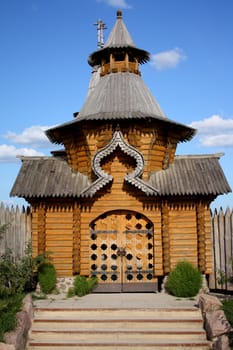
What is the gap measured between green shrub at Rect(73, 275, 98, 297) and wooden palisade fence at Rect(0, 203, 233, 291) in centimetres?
214

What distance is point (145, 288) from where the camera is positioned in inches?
552

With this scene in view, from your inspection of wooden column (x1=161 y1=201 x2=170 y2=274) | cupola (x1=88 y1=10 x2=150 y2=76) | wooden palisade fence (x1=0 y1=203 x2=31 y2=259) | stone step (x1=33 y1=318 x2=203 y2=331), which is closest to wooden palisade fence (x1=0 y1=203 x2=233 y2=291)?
wooden palisade fence (x1=0 y1=203 x2=31 y2=259)

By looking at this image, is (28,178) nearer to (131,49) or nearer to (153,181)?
(153,181)

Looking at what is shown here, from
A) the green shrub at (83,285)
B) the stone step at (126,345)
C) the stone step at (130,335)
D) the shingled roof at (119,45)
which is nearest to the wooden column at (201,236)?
the green shrub at (83,285)

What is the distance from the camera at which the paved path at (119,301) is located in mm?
11375

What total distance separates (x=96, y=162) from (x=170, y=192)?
8.37ft

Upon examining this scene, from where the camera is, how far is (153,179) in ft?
47.0

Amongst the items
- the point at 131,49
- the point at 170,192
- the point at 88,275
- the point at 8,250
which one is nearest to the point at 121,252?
the point at 88,275

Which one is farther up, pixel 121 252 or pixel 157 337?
pixel 121 252

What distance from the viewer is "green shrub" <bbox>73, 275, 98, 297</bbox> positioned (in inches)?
524

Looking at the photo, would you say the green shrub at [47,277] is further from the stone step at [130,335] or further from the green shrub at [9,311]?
the stone step at [130,335]

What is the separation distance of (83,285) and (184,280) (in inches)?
124

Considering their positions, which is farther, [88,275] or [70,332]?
[88,275]

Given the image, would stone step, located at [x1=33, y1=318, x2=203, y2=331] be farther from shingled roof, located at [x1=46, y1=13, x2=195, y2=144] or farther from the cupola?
the cupola
